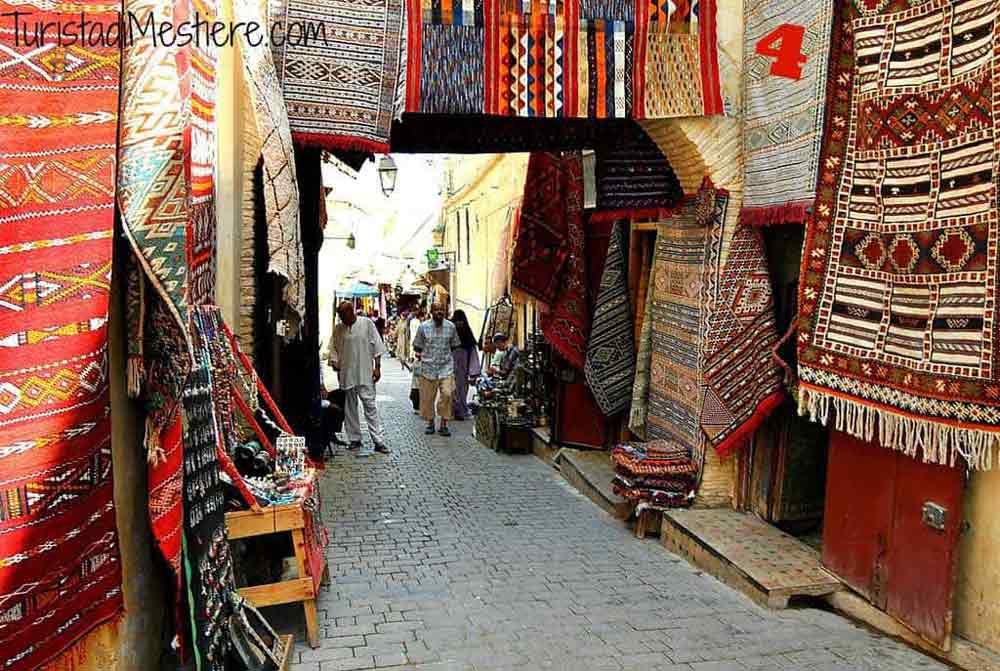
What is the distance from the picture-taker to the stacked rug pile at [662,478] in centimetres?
600

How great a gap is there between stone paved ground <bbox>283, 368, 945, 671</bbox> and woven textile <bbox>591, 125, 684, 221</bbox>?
8.70ft

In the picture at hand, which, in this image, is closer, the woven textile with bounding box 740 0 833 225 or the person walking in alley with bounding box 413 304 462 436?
the woven textile with bounding box 740 0 833 225

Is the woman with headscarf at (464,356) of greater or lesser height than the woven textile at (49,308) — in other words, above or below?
below

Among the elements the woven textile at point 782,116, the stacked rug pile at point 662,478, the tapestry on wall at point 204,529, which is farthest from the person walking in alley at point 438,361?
the tapestry on wall at point 204,529

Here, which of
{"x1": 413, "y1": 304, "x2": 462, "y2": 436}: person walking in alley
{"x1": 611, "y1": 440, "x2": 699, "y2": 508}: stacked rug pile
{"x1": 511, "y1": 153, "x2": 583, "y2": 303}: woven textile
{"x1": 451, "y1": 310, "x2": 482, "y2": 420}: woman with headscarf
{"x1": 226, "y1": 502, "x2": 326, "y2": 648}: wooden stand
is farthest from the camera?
{"x1": 451, "y1": 310, "x2": 482, "y2": 420}: woman with headscarf

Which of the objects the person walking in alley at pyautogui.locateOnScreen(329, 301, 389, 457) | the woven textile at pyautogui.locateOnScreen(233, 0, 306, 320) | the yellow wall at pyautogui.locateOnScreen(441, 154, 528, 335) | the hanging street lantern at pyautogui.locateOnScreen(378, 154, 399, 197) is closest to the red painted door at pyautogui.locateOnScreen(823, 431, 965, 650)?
the woven textile at pyautogui.locateOnScreen(233, 0, 306, 320)

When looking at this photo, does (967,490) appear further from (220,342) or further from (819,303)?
(220,342)

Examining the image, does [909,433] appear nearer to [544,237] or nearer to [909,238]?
[909,238]

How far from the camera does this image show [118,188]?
7.41 ft

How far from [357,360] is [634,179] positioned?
3.96 m

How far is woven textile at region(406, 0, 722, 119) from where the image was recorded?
516 centimetres

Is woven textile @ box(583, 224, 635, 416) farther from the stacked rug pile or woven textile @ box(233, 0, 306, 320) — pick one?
woven textile @ box(233, 0, 306, 320)

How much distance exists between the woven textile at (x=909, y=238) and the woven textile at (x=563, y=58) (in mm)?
1300

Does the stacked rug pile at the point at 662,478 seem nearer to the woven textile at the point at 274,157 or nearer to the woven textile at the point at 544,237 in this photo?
the woven textile at the point at 544,237
